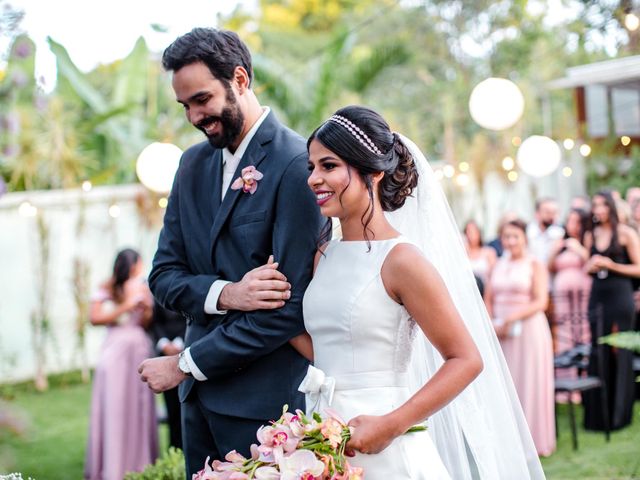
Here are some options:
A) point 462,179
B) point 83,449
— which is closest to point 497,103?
point 462,179

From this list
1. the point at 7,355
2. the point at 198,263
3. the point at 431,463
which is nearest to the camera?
the point at 431,463

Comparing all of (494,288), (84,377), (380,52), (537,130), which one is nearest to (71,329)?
(84,377)

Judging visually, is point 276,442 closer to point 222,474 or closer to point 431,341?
point 222,474

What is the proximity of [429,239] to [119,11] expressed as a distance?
10457mm

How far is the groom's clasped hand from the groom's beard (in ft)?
1.40

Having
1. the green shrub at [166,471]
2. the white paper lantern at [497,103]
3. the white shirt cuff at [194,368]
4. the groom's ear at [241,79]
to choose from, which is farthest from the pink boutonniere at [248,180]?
the white paper lantern at [497,103]

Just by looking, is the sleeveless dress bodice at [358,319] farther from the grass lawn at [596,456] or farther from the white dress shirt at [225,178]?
the grass lawn at [596,456]

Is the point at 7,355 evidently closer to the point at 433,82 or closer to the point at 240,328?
the point at 240,328

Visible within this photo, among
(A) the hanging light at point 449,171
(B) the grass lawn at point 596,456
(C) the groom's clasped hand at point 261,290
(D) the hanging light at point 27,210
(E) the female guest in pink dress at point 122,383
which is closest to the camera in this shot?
(C) the groom's clasped hand at point 261,290

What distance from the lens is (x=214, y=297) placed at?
3.04 meters

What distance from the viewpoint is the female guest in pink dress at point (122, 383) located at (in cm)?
805

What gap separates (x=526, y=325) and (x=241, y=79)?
244 inches

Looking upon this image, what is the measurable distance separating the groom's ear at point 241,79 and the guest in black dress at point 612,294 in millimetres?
6492

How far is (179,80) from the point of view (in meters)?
3.03
